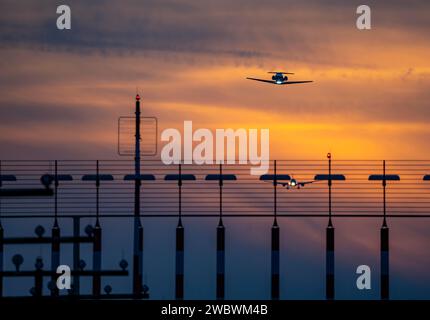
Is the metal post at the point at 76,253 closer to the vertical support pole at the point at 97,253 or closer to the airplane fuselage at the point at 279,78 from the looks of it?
the vertical support pole at the point at 97,253

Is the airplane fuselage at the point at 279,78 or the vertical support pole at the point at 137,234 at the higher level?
the airplane fuselage at the point at 279,78

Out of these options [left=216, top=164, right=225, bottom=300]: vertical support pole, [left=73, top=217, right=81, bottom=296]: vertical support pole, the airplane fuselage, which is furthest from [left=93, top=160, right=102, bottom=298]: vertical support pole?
the airplane fuselage

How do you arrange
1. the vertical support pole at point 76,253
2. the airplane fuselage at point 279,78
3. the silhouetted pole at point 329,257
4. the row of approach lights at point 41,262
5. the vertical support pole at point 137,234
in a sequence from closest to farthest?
the row of approach lights at point 41,262 < the vertical support pole at point 76,253 < the silhouetted pole at point 329,257 < the vertical support pole at point 137,234 < the airplane fuselage at point 279,78

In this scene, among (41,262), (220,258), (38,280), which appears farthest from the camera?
(220,258)

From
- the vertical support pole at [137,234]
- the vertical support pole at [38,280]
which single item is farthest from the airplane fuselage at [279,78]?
the vertical support pole at [38,280]

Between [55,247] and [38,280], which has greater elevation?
[55,247]

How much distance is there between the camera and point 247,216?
125 meters

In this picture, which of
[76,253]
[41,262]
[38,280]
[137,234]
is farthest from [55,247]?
[38,280]

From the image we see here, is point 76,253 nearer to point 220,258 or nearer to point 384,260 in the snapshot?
point 220,258

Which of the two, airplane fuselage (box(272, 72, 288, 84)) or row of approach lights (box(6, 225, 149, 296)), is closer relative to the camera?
row of approach lights (box(6, 225, 149, 296))

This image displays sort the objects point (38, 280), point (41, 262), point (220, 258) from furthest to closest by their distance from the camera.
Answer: point (220, 258), point (41, 262), point (38, 280)

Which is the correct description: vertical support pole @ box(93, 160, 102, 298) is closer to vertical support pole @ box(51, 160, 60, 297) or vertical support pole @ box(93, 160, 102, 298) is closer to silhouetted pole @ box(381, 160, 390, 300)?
vertical support pole @ box(51, 160, 60, 297)

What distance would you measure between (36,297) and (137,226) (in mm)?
17492
